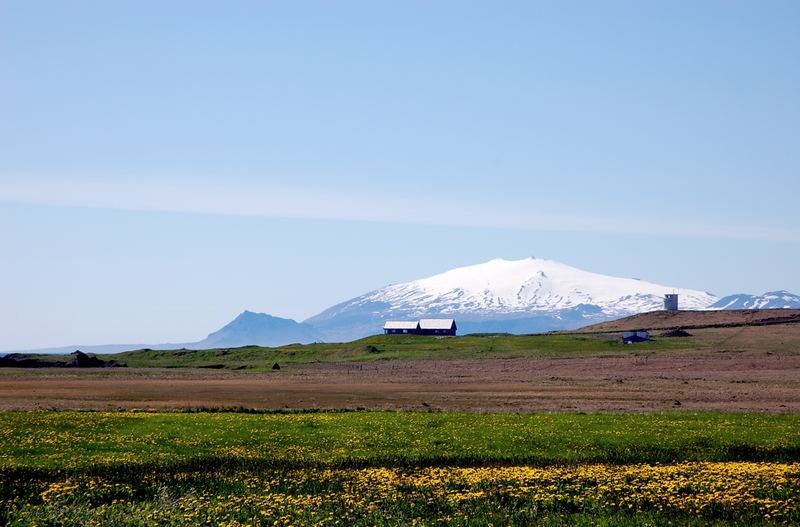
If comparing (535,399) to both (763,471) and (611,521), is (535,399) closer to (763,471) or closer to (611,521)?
(763,471)

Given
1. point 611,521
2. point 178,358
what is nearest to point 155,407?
point 611,521

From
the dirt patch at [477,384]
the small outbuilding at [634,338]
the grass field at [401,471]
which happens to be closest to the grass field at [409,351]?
the small outbuilding at [634,338]

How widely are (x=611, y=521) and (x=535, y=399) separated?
46261 millimetres

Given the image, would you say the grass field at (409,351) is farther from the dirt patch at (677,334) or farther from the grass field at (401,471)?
the grass field at (401,471)

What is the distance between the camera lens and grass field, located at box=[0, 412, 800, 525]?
75.9 feet

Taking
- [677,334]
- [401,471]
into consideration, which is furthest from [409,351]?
[401,471]

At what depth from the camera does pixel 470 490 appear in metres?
26.2

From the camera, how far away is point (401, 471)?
29.8 meters

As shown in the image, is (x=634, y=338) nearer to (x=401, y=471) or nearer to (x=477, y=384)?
(x=477, y=384)

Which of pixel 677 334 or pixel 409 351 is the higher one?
pixel 677 334

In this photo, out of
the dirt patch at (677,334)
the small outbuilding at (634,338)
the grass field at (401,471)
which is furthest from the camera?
the dirt patch at (677,334)

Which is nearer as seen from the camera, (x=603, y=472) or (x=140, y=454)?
(x=603, y=472)

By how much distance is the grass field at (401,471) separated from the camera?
23125 mm

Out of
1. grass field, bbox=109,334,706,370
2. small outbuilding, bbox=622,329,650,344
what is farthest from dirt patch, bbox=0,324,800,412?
small outbuilding, bbox=622,329,650,344
